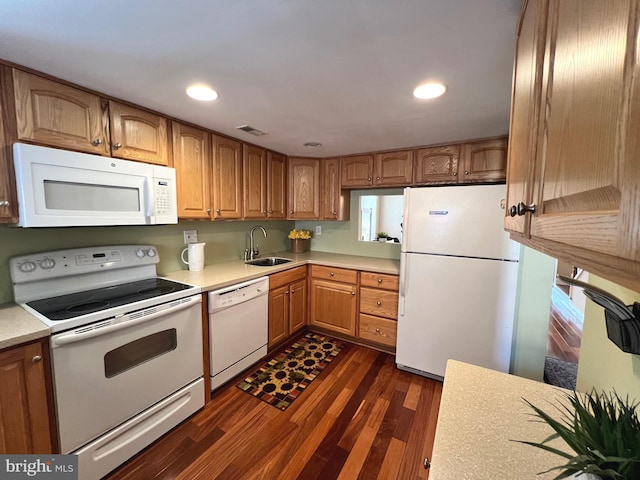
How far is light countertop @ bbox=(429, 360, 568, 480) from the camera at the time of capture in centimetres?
65

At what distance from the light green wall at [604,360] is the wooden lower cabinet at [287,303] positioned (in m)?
2.07

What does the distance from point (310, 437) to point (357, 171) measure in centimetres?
238

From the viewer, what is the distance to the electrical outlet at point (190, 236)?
7.76 feet

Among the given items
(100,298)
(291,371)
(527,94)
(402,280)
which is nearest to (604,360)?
(527,94)

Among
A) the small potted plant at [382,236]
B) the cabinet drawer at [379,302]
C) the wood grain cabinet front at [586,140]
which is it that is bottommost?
the cabinet drawer at [379,302]

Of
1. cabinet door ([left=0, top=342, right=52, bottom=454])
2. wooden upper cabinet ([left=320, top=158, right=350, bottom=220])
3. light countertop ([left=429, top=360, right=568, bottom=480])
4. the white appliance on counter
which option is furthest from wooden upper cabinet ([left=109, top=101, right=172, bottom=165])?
light countertop ([left=429, top=360, right=568, bottom=480])

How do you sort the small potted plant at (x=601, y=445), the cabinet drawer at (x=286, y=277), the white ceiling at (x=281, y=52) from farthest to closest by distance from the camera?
the cabinet drawer at (x=286, y=277) < the white ceiling at (x=281, y=52) < the small potted plant at (x=601, y=445)

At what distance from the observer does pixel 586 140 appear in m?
0.37

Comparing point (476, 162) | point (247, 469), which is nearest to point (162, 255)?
point (247, 469)

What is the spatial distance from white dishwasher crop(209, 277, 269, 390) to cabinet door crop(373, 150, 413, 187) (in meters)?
1.57

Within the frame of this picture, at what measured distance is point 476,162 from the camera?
7.58 ft

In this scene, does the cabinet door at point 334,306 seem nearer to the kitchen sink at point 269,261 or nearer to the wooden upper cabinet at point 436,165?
the kitchen sink at point 269,261

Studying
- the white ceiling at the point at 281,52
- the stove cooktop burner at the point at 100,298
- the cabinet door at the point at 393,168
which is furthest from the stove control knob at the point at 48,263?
the cabinet door at the point at 393,168

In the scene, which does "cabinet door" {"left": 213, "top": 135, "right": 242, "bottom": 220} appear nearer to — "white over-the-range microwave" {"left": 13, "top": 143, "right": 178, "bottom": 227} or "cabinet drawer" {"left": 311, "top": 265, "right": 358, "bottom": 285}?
"white over-the-range microwave" {"left": 13, "top": 143, "right": 178, "bottom": 227}
